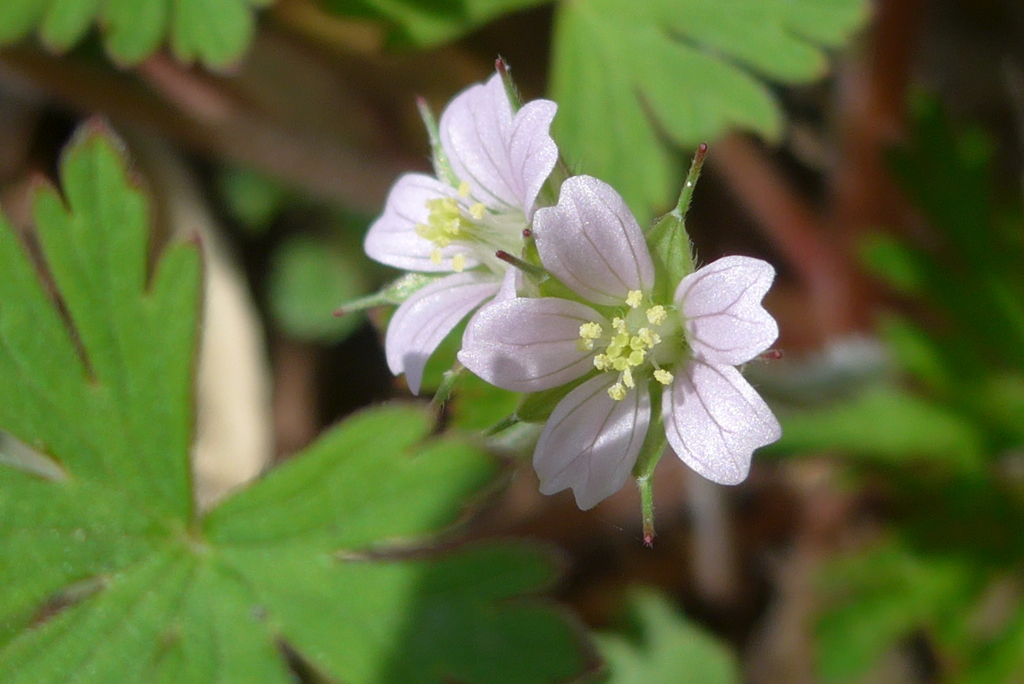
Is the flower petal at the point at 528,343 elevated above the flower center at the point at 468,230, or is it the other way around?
the flower center at the point at 468,230

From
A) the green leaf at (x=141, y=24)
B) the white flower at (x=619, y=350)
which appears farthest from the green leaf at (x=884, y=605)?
the green leaf at (x=141, y=24)

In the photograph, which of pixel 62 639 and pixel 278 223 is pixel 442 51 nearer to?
pixel 278 223

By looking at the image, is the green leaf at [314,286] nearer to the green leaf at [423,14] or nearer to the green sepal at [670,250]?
the green leaf at [423,14]

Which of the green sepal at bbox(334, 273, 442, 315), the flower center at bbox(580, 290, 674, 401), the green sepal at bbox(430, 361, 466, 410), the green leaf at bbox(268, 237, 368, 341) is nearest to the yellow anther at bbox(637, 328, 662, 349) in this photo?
the flower center at bbox(580, 290, 674, 401)

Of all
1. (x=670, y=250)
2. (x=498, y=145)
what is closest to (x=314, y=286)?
(x=498, y=145)

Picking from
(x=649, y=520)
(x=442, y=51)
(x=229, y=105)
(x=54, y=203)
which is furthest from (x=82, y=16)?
(x=649, y=520)

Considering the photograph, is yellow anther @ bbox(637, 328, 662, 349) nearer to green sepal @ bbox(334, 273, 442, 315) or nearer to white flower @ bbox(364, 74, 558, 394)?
white flower @ bbox(364, 74, 558, 394)
